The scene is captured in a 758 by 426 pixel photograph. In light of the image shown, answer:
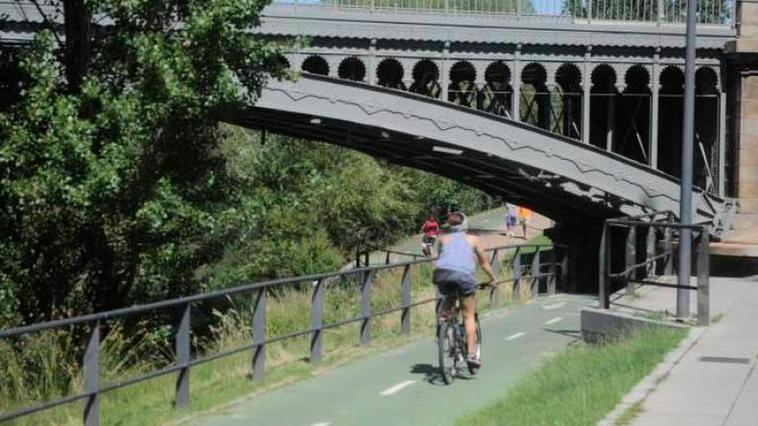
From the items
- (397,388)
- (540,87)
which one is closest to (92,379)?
(397,388)

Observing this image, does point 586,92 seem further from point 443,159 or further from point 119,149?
point 119,149

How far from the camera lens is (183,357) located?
984 centimetres

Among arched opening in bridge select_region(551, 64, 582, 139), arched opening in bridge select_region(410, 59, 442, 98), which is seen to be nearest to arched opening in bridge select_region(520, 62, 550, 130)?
arched opening in bridge select_region(551, 64, 582, 139)

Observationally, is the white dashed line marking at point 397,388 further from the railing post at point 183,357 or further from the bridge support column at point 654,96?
the bridge support column at point 654,96

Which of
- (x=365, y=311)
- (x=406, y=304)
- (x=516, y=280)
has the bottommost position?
(x=516, y=280)

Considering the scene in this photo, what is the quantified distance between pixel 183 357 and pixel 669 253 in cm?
1115

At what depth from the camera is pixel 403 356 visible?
13.3 meters

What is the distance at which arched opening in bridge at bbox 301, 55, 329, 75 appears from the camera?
2564 cm

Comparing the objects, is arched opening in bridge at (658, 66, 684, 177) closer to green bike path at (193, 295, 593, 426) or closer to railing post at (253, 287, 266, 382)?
green bike path at (193, 295, 593, 426)

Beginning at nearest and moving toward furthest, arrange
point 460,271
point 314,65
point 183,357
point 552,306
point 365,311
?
point 183,357, point 460,271, point 365,311, point 552,306, point 314,65

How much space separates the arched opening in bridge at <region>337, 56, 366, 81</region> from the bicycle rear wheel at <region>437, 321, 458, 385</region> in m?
15.9

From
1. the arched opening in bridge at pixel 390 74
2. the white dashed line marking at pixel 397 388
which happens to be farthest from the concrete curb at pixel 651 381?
the arched opening in bridge at pixel 390 74

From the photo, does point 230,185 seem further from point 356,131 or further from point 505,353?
point 356,131

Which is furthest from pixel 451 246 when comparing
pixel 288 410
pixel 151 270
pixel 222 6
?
pixel 151 270
